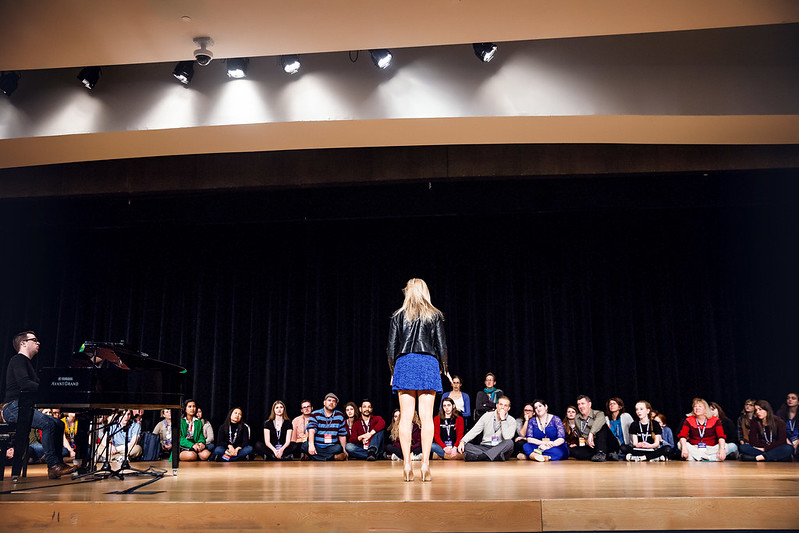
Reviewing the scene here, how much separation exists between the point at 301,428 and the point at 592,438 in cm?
353

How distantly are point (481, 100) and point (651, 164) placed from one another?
2.98 metres

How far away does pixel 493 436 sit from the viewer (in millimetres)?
7512

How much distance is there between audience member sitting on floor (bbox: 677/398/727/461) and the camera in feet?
23.4

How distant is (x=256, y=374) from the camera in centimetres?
929

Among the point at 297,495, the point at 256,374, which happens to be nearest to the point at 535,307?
the point at 256,374

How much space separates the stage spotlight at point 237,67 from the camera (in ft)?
18.3

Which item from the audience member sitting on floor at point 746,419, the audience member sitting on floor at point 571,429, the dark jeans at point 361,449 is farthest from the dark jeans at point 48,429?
the audience member sitting on floor at point 746,419

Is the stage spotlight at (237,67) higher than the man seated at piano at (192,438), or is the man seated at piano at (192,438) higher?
the stage spotlight at (237,67)

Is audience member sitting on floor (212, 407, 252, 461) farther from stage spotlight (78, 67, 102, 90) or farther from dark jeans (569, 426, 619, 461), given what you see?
stage spotlight (78, 67, 102, 90)

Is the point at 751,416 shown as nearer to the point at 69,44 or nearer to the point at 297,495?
the point at 297,495

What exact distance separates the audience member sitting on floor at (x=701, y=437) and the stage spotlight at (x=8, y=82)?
25.1ft

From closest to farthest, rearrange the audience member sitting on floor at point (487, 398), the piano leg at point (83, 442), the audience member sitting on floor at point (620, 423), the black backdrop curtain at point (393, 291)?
the piano leg at point (83, 442), the audience member sitting on floor at point (620, 423), the audience member sitting on floor at point (487, 398), the black backdrop curtain at point (393, 291)

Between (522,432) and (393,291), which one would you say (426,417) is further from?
(393,291)

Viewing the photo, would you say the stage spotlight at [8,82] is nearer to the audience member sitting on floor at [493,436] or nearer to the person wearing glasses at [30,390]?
the person wearing glasses at [30,390]
